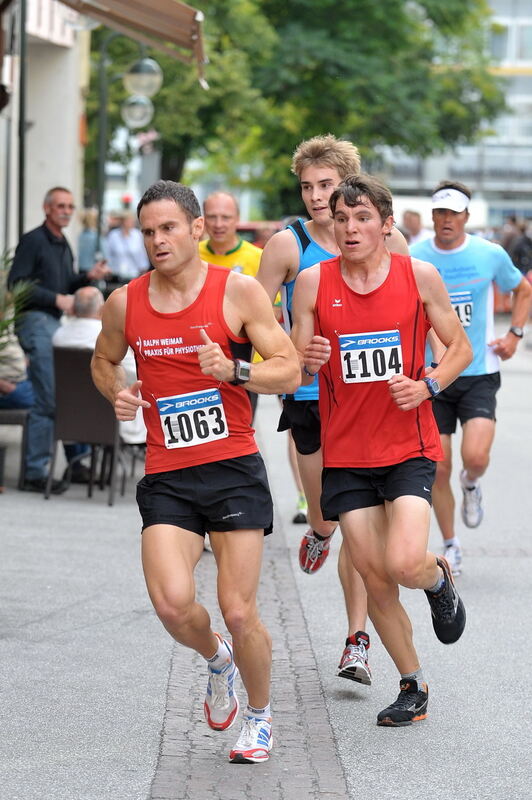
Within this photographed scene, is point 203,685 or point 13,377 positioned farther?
point 13,377

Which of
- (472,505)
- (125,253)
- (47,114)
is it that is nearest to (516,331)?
(472,505)

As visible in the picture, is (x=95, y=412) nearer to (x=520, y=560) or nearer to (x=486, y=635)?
(x=520, y=560)

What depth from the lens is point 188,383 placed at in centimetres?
546

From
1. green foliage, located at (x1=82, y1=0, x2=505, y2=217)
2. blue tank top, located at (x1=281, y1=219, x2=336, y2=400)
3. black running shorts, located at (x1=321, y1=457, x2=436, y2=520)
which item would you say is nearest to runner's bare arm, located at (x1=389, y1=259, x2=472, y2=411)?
black running shorts, located at (x1=321, y1=457, x2=436, y2=520)

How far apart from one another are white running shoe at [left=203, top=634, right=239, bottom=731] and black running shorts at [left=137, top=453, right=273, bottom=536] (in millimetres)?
509

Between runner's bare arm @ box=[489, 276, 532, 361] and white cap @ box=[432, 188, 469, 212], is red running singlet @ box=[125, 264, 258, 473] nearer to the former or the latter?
white cap @ box=[432, 188, 469, 212]

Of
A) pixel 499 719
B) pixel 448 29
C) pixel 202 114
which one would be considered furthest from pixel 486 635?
pixel 448 29

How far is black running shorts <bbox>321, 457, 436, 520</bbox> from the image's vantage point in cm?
598

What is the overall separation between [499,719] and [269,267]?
213cm

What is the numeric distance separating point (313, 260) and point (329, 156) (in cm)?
44

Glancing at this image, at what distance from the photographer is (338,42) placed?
127 ft

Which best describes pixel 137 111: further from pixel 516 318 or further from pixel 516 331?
pixel 516 331

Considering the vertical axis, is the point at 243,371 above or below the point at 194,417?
above

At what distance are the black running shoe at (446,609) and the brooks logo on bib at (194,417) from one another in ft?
3.75
